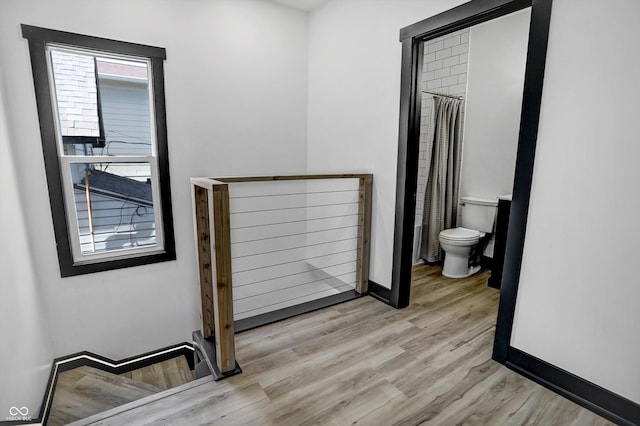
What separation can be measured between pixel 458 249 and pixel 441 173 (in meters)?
0.87

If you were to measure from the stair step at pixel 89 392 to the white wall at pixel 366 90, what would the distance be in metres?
2.15

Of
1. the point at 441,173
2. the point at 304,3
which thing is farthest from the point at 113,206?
the point at 441,173

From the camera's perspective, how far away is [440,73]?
12.3 feet

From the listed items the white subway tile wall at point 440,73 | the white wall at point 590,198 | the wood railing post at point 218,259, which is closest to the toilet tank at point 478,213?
the white subway tile wall at point 440,73

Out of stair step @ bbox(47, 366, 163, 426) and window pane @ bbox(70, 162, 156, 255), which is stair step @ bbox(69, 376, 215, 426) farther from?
window pane @ bbox(70, 162, 156, 255)

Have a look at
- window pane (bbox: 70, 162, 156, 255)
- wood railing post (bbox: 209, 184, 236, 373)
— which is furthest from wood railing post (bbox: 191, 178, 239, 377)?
window pane (bbox: 70, 162, 156, 255)

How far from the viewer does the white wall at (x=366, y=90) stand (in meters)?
2.47

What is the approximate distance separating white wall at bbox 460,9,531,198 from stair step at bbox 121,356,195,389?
12.0 feet

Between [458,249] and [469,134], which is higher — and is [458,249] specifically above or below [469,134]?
below

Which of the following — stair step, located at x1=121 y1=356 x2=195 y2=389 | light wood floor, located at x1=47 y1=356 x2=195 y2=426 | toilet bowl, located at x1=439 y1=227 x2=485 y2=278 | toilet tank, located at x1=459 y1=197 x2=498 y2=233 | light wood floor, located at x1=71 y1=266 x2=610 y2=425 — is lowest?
stair step, located at x1=121 y1=356 x2=195 y2=389

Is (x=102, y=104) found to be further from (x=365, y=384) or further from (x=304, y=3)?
(x=365, y=384)

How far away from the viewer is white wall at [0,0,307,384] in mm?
2283

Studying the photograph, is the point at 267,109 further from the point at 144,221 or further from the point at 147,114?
the point at 144,221

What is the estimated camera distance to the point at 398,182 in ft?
8.24
